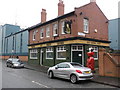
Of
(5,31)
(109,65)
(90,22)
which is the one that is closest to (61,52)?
(90,22)

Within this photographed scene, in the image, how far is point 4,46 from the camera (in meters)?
51.2

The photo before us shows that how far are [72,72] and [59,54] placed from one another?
31.5 ft

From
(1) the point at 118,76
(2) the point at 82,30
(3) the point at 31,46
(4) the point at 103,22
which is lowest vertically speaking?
(1) the point at 118,76

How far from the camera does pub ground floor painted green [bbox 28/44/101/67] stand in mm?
17594

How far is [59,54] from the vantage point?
2019 cm

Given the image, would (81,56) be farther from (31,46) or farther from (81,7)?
(31,46)

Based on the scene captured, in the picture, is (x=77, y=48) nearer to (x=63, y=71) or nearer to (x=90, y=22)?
(x=90, y=22)

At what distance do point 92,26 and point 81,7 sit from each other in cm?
322

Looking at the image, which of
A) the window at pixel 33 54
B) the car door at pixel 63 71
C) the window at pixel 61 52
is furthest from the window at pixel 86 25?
the window at pixel 33 54

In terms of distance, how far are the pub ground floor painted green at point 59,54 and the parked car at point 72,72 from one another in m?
5.68

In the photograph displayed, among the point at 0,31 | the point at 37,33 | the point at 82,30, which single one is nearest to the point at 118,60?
the point at 82,30

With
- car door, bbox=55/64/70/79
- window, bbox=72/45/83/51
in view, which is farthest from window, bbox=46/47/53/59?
car door, bbox=55/64/70/79

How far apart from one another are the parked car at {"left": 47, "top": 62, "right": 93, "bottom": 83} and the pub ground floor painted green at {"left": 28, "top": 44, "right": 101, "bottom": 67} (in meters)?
5.68

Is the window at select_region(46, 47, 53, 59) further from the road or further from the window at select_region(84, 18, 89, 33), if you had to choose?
the road
